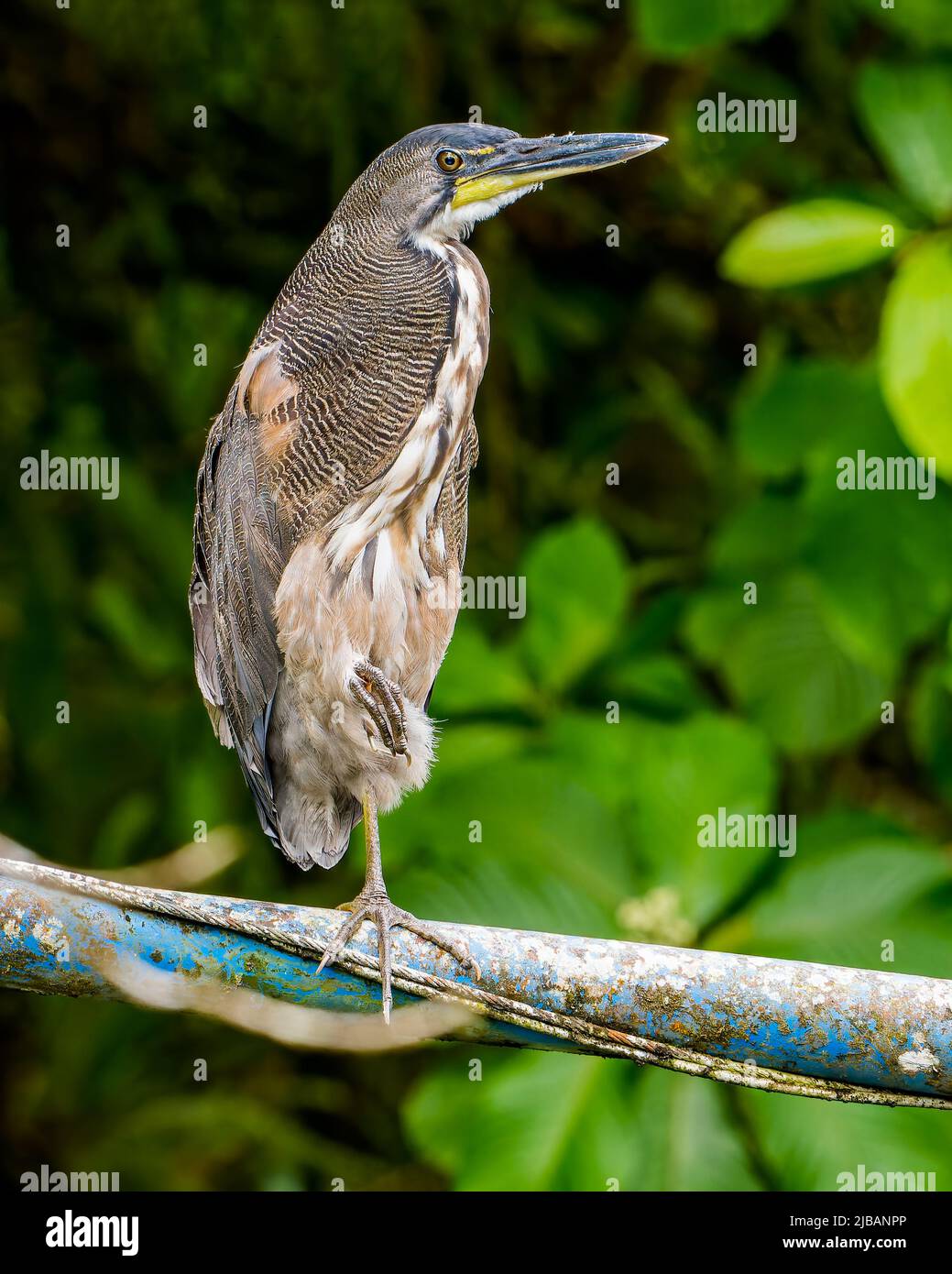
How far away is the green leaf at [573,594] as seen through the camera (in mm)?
2639

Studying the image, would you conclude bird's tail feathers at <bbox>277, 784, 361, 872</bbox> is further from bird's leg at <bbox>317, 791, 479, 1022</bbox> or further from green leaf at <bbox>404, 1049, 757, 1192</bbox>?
green leaf at <bbox>404, 1049, 757, 1192</bbox>

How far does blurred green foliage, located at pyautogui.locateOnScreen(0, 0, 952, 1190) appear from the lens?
2338 mm

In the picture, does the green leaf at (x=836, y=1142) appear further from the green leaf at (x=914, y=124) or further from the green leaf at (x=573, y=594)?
the green leaf at (x=914, y=124)

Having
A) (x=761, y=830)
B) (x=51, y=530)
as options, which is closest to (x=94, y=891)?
(x=761, y=830)

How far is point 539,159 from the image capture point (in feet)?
4.94

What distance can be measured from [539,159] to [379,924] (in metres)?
0.84

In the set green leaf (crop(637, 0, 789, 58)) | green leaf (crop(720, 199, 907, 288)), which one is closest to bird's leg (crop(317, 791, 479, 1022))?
green leaf (crop(720, 199, 907, 288))

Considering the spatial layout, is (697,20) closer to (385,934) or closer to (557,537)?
(557,537)

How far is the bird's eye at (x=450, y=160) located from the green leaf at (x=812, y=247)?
0.88m

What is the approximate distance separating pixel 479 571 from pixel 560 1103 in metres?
1.22

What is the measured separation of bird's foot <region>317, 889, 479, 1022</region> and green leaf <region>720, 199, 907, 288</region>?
3.99 ft

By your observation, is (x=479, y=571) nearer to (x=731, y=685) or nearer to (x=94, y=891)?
(x=731, y=685)

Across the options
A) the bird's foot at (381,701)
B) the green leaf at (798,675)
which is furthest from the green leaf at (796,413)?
the bird's foot at (381,701)

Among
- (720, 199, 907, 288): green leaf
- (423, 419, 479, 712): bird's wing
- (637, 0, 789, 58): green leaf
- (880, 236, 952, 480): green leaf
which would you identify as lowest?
(423, 419, 479, 712): bird's wing
